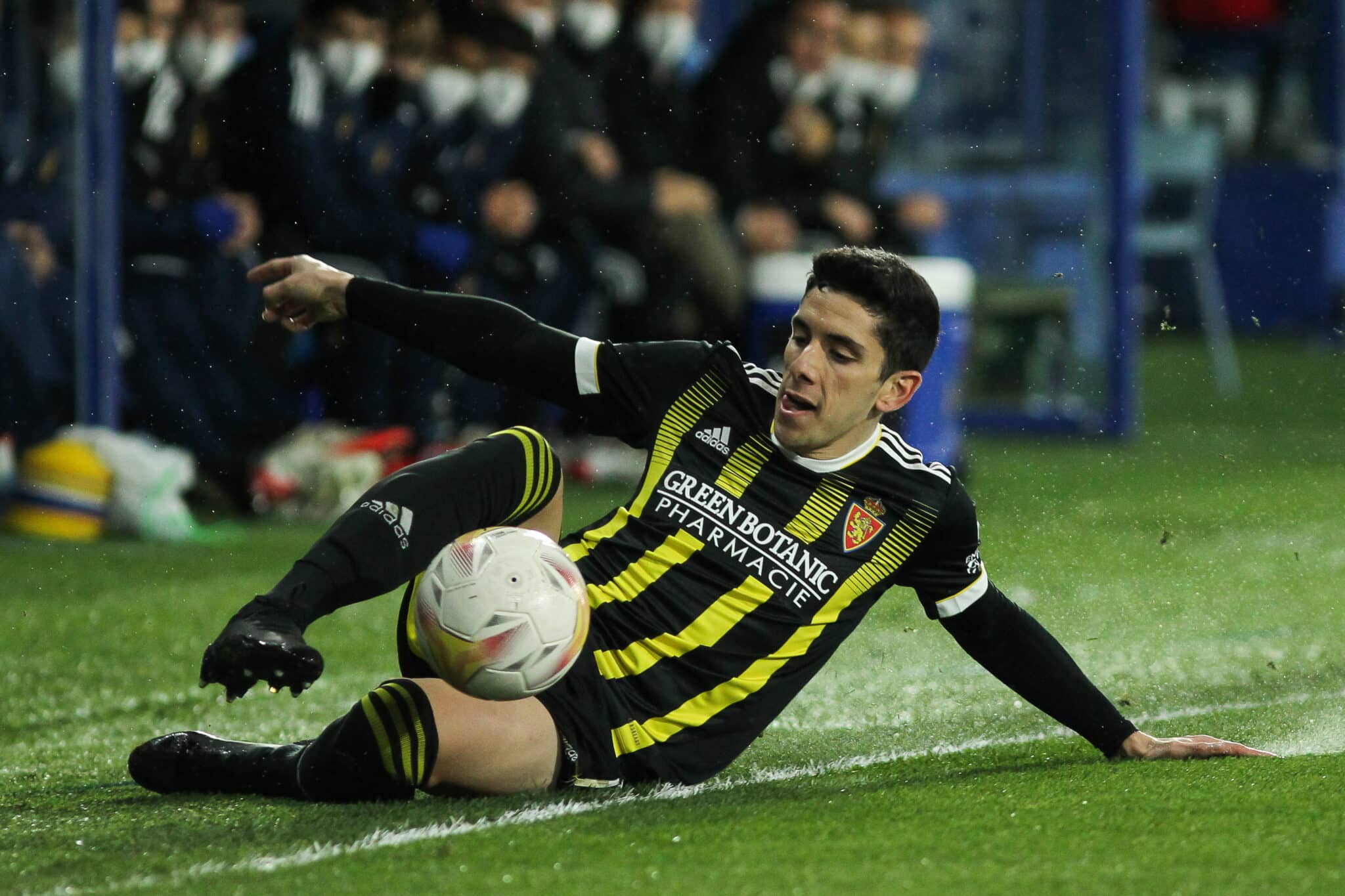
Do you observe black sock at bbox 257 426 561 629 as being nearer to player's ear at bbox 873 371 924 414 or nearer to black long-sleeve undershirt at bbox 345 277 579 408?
black long-sleeve undershirt at bbox 345 277 579 408

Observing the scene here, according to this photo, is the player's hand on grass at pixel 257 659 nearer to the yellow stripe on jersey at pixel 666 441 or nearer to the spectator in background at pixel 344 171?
the yellow stripe on jersey at pixel 666 441

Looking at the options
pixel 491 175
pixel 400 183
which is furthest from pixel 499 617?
pixel 491 175

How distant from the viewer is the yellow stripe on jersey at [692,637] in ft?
13.3

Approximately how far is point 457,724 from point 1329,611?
3638mm

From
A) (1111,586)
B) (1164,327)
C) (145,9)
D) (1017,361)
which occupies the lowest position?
(1017,361)

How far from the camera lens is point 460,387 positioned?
9656 millimetres

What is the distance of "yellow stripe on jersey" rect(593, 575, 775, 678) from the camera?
4043 millimetres

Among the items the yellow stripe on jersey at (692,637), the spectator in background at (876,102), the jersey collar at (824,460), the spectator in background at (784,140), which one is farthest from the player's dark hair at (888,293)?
the spectator in background at (876,102)

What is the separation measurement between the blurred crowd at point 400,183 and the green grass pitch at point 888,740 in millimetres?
1073

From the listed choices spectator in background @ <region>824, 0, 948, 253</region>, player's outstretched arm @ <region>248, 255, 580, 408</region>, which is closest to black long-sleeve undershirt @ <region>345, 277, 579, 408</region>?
player's outstretched arm @ <region>248, 255, 580, 408</region>

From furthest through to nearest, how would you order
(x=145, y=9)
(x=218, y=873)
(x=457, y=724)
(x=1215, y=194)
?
(x=1215, y=194)
(x=145, y=9)
(x=457, y=724)
(x=218, y=873)

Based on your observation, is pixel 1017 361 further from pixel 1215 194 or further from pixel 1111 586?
pixel 1215 194

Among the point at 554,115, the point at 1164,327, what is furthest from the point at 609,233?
the point at 1164,327

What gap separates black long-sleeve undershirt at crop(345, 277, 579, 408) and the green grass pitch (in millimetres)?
900
